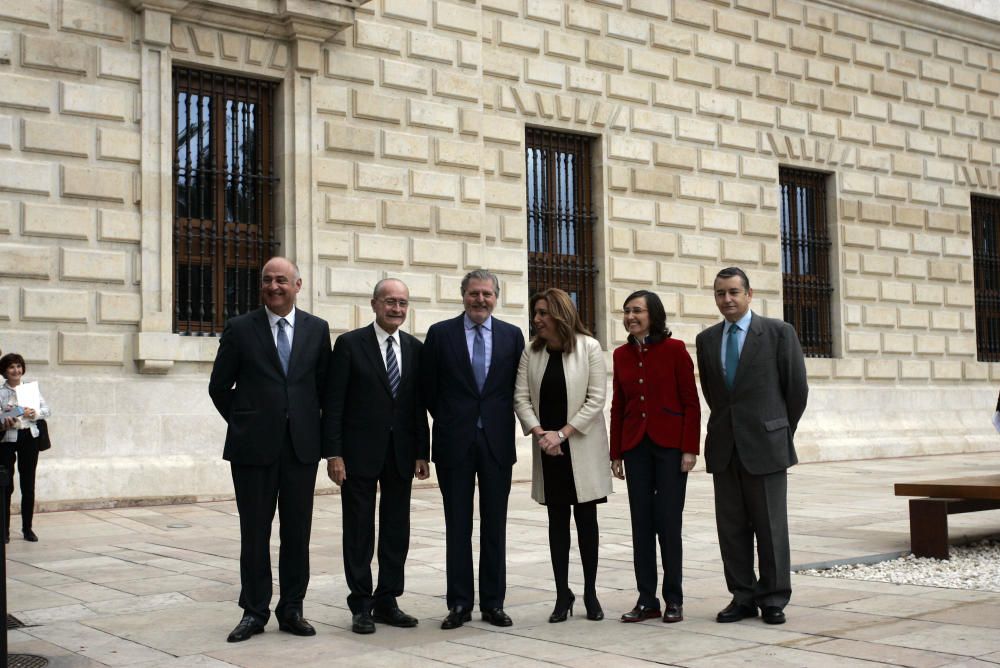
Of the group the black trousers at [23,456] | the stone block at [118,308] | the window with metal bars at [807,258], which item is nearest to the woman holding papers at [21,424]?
the black trousers at [23,456]

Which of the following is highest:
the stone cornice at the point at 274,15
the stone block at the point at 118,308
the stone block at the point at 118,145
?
the stone cornice at the point at 274,15

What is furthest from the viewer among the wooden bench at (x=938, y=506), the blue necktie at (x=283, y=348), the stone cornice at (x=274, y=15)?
the stone cornice at (x=274, y=15)

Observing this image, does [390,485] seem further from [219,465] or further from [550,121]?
[550,121]

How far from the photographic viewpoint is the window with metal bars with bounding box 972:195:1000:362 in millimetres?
20594

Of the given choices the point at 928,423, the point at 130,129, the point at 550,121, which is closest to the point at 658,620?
the point at 130,129

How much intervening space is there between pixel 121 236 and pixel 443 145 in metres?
4.08

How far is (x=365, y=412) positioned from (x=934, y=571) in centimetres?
385

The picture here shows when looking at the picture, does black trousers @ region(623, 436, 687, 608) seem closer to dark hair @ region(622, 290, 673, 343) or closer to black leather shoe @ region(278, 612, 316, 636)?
dark hair @ region(622, 290, 673, 343)

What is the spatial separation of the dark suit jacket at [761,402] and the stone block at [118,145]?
793 centimetres

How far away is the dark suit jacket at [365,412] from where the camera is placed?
19.9 ft

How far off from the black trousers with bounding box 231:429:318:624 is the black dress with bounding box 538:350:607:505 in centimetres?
120

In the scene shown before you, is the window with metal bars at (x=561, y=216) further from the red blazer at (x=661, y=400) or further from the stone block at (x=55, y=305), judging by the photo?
the red blazer at (x=661, y=400)

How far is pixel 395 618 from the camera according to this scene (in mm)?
5992

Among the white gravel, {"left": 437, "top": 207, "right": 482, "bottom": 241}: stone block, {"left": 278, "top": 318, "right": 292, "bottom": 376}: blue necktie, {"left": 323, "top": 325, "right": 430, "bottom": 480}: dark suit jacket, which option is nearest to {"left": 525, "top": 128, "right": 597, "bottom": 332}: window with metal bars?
{"left": 437, "top": 207, "right": 482, "bottom": 241}: stone block
